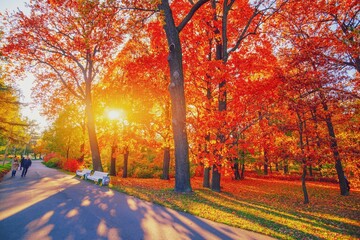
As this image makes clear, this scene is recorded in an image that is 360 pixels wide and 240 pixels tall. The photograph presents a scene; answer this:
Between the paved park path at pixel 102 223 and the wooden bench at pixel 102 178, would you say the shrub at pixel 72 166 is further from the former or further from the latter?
the paved park path at pixel 102 223

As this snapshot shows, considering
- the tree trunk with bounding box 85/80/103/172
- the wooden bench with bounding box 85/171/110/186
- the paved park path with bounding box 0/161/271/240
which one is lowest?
the paved park path with bounding box 0/161/271/240

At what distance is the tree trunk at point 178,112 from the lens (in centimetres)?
1077

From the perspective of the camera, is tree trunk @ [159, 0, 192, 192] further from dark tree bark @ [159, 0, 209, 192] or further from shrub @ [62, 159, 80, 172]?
shrub @ [62, 159, 80, 172]

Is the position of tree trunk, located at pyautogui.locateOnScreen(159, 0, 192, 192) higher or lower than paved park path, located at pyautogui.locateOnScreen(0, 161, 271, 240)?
higher

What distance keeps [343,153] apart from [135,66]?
15.5 m

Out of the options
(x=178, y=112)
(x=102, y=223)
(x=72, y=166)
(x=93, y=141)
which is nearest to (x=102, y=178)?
(x=93, y=141)

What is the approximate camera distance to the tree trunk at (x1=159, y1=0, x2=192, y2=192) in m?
10.8

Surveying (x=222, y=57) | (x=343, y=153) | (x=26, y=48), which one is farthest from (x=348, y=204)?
(x=26, y=48)

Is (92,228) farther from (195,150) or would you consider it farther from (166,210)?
(195,150)

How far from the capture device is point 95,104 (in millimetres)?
24547

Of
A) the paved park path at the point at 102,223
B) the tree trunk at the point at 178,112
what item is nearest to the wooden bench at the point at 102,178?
the tree trunk at the point at 178,112

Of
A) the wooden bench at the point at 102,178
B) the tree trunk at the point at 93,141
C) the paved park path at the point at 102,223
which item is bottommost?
the paved park path at the point at 102,223

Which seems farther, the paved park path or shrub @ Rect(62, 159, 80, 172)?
shrub @ Rect(62, 159, 80, 172)


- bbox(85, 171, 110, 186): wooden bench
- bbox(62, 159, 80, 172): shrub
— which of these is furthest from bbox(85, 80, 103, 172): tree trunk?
bbox(62, 159, 80, 172): shrub
